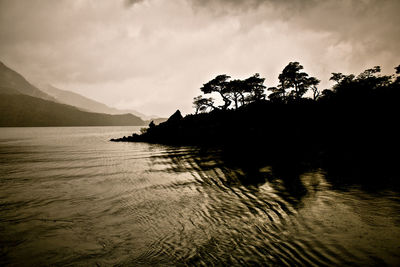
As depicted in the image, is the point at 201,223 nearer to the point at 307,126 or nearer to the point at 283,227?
the point at 283,227

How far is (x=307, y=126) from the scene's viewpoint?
1045 inches

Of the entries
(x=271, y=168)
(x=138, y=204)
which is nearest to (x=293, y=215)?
(x=138, y=204)

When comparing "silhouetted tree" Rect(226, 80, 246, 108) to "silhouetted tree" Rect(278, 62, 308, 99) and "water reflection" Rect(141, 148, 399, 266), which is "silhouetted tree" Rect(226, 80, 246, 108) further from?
"water reflection" Rect(141, 148, 399, 266)

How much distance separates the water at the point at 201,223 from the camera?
12.5 feet

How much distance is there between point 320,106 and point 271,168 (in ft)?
73.0

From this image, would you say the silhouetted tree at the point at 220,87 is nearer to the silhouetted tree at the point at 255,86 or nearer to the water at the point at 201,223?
the silhouetted tree at the point at 255,86

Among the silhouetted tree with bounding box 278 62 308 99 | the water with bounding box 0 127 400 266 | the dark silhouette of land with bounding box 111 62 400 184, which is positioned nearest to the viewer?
the water with bounding box 0 127 400 266

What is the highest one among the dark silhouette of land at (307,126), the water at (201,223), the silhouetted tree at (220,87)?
the silhouetted tree at (220,87)

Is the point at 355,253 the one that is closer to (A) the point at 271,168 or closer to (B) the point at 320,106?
(A) the point at 271,168

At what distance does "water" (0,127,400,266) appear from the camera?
3.80 meters

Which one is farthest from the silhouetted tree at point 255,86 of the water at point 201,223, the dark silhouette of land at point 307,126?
the water at point 201,223

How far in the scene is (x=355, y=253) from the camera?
3.69 meters

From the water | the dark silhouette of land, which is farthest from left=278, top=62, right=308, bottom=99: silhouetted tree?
the water

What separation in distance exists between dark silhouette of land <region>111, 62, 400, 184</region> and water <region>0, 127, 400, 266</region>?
20.4ft
